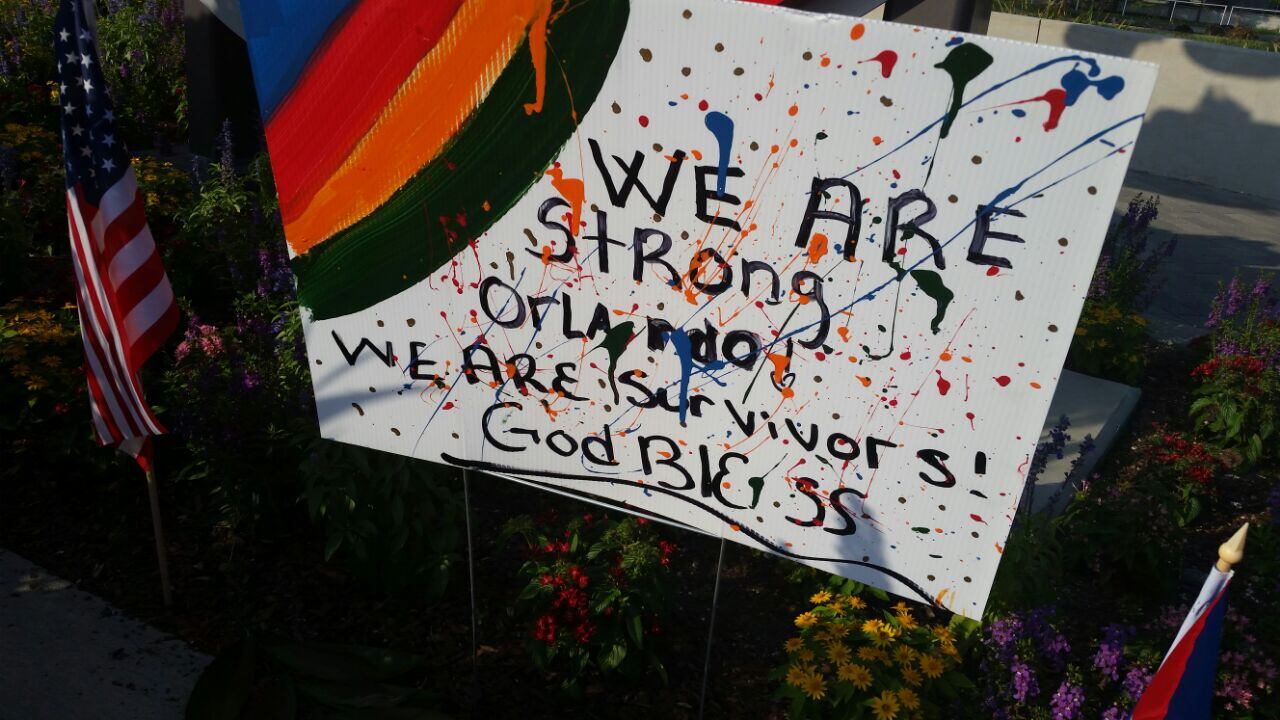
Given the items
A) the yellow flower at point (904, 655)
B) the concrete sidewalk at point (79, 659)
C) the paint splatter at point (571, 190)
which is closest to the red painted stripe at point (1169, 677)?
the yellow flower at point (904, 655)

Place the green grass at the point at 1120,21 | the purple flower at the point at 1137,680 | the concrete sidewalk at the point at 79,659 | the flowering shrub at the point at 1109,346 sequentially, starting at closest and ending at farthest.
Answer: the purple flower at the point at 1137,680
the concrete sidewalk at the point at 79,659
the flowering shrub at the point at 1109,346
the green grass at the point at 1120,21

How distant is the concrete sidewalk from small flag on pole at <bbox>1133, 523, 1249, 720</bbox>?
314 cm

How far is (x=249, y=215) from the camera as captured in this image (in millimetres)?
5832

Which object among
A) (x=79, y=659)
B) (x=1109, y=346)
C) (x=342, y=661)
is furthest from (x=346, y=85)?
(x=1109, y=346)

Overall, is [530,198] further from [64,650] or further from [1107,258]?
[1107,258]

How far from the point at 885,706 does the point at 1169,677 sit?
998 millimetres

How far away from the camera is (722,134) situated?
7.87 feet

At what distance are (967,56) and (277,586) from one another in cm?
340

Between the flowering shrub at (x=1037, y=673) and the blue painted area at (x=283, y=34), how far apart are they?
275 centimetres

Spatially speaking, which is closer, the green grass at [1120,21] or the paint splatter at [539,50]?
the paint splatter at [539,50]

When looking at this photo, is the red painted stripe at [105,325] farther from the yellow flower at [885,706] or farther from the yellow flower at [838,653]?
the yellow flower at [885,706]

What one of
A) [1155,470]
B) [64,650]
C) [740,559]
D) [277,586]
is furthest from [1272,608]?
[64,650]

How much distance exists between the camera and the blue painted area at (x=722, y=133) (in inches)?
93.8

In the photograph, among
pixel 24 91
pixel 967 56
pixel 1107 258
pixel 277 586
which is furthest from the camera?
pixel 24 91
